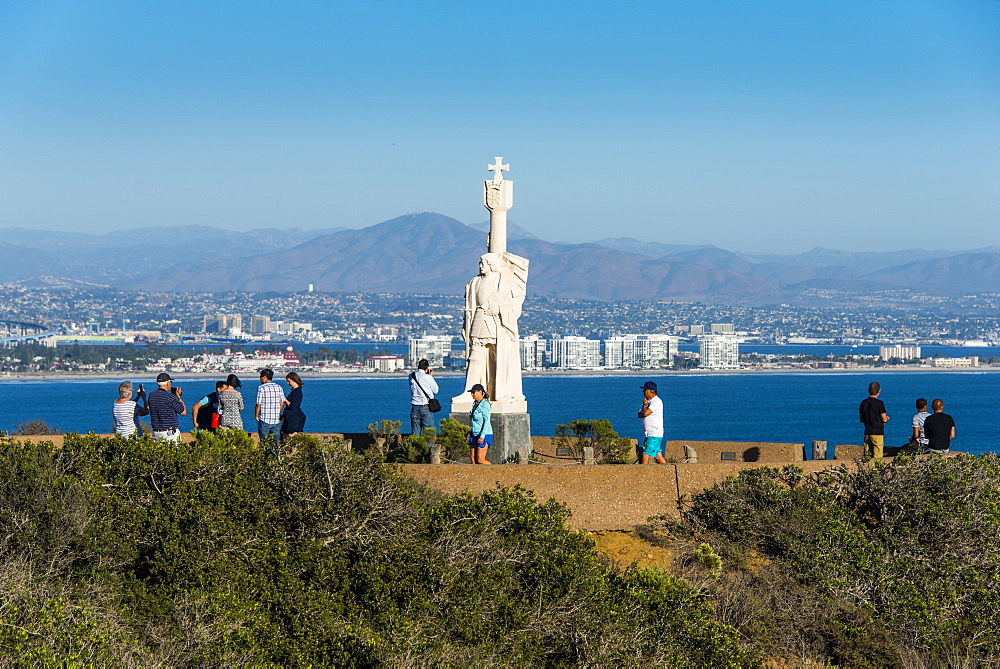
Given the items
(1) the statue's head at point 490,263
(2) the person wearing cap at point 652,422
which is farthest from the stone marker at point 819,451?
(1) the statue's head at point 490,263

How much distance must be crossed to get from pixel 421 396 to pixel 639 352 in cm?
13069

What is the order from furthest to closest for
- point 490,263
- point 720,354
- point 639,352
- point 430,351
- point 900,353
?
point 639,352, point 900,353, point 720,354, point 430,351, point 490,263

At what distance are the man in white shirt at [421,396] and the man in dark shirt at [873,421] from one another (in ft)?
12.5

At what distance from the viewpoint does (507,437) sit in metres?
12.1

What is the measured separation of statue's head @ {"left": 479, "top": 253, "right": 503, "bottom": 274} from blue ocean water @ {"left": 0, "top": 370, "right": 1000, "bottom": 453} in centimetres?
2108

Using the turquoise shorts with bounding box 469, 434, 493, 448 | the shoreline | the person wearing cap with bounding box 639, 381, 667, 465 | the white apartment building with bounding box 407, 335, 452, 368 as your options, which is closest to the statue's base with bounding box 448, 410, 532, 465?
the turquoise shorts with bounding box 469, 434, 493, 448

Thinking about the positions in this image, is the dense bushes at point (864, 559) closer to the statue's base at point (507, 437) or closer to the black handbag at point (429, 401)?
the statue's base at point (507, 437)

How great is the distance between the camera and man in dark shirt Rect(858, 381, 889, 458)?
33.9 feet

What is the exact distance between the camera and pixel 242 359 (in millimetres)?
127062

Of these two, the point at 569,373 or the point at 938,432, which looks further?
the point at 569,373

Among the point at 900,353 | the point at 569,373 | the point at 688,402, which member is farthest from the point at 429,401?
the point at 900,353

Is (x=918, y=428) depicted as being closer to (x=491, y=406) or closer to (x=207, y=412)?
(x=491, y=406)

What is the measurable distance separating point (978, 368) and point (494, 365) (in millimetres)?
127552

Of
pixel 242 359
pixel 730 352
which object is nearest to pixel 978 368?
pixel 730 352
